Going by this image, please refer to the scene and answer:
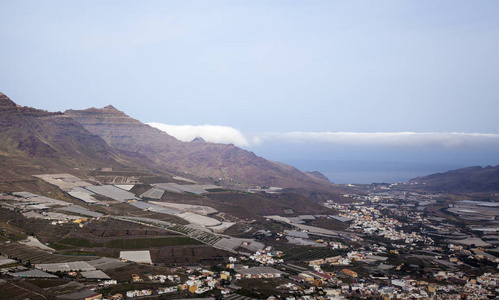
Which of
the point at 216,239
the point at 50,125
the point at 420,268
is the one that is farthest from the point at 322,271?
the point at 50,125

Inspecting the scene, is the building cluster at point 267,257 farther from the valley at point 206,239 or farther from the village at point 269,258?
the valley at point 206,239

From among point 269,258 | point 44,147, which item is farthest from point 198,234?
point 44,147

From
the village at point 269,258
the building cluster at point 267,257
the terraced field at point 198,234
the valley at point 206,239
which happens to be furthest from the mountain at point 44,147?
the building cluster at point 267,257

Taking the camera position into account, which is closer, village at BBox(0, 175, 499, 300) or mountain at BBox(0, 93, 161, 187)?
village at BBox(0, 175, 499, 300)

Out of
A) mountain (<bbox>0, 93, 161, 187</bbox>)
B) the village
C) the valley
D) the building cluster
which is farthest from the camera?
mountain (<bbox>0, 93, 161, 187</bbox>)

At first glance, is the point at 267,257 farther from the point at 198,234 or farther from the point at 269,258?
the point at 198,234

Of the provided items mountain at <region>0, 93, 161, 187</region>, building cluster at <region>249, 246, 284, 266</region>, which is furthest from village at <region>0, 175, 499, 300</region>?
mountain at <region>0, 93, 161, 187</region>

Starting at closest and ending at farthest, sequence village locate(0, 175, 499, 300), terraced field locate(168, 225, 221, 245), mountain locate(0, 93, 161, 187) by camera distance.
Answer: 1. village locate(0, 175, 499, 300)
2. terraced field locate(168, 225, 221, 245)
3. mountain locate(0, 93, 161, 187)

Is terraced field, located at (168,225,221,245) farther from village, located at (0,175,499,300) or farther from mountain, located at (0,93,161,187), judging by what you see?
mountain, located at (0,93,161,187)

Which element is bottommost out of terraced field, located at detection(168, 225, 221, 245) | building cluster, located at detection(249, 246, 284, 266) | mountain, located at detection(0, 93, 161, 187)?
building cluster, located at detection(249, 246, 284, 266)

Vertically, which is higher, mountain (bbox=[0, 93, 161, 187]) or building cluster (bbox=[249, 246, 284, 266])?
mountain (bbox=[0, 93, 161, 187])

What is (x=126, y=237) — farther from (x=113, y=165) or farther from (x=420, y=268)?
(x=113, y=165)
